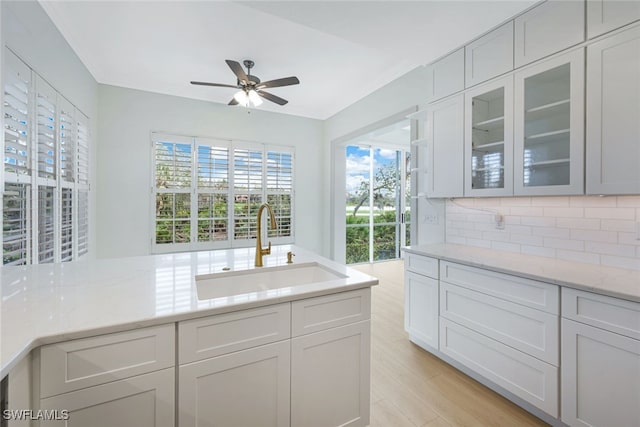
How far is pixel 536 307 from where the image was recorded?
162cm

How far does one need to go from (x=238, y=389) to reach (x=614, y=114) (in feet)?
8.02

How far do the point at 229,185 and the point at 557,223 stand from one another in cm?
405

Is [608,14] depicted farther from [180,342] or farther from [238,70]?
[180,342]

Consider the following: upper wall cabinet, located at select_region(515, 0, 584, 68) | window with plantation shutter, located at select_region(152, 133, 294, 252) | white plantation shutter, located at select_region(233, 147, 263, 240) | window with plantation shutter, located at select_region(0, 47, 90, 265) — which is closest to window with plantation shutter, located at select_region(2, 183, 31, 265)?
window with plantation shutter, located at select_region(0, 47, 90, 265)

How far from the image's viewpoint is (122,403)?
3.10 feet

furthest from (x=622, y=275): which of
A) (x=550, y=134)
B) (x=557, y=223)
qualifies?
(x=550, y=134)

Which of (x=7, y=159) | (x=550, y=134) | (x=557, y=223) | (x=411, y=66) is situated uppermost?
(x=411, y=66)

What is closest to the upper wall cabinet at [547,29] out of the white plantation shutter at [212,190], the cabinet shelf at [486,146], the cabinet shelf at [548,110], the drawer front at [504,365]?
the cabinet shelf at [548,110]

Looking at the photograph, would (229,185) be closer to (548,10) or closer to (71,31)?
(71,31)

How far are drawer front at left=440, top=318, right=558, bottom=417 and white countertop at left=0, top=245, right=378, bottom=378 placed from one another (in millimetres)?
1180

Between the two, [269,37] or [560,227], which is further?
[269,37]

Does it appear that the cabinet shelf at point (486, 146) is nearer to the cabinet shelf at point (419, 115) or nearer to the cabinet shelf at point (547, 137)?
the cabinet shelf at point (547, 137)

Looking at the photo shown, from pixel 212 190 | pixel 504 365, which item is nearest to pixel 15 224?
pixel 212 190

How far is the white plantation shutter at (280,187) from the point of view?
4.73 meters
